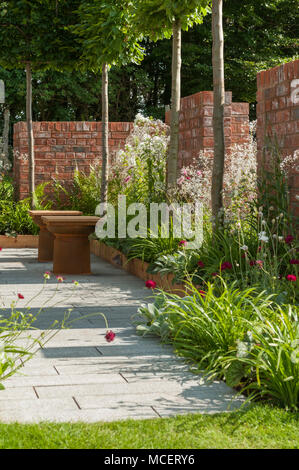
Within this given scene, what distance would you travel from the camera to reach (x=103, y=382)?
3824mm

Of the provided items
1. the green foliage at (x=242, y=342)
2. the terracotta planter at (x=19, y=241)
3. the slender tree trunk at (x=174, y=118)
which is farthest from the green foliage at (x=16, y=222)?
the green foliage at (x=242, y=342)

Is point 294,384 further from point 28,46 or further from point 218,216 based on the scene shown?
point 28,46

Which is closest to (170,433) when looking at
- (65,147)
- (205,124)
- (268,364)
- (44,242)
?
(268,364)

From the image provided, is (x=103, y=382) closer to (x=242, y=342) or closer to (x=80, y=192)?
(x=242, y=342)

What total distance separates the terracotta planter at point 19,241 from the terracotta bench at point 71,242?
3.22m

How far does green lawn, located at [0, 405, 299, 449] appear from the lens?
288 centimetres

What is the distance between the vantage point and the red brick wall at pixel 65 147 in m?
12.4

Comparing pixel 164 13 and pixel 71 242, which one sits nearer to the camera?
pixel 71 242

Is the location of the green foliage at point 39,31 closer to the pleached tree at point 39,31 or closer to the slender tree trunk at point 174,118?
the pleached tree at point 39,31

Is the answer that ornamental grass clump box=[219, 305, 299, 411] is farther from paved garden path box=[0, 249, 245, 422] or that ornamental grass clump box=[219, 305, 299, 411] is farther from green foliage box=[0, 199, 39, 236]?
green foliage box=[0, 199, 39, 236]

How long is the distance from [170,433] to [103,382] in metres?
0.89

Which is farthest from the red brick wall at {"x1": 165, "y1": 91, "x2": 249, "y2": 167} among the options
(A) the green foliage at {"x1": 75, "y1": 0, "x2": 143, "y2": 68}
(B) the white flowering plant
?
(A) the green foliage at {"x1": 75, "y1": 0, "x2": 143, "y2": 68}

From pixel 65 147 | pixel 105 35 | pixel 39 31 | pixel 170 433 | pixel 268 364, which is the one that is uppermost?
pixel 39 31

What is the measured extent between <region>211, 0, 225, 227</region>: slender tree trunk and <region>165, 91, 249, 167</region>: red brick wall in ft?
8.40
